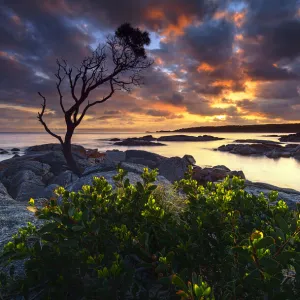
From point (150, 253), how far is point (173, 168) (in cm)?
1087

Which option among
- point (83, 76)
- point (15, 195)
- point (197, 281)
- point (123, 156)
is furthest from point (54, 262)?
point (123, 156)

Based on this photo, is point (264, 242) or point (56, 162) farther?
point (56, 162)

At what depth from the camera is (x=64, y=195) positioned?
235 centimetres

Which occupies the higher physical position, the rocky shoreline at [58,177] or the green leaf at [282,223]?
the green leaf at [282,223]

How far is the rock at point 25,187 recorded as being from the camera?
10.6 meters

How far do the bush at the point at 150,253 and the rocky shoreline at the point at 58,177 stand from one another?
1.75 m

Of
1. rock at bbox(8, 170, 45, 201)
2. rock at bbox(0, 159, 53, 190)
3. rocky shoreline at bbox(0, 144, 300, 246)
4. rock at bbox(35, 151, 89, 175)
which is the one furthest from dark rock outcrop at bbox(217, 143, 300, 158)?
rock at bbox(8, 170, 45, 201)

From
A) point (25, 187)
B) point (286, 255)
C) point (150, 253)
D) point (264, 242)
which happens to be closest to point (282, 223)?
point (286, 255)

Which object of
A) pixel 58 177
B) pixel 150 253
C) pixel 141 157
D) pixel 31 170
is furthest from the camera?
pixel 141 157

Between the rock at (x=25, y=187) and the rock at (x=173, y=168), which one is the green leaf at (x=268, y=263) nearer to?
the rock at (x=25, y=187)

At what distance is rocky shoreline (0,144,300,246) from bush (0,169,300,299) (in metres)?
1.75

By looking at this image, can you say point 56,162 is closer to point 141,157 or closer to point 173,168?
point 141,157

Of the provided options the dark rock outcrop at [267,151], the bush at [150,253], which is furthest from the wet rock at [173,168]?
the dark rock outcrop at [267,151]

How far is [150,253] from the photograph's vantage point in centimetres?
200
